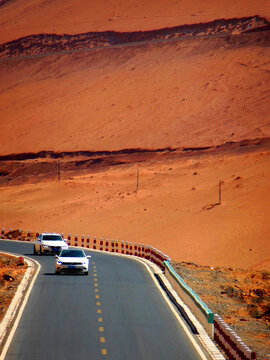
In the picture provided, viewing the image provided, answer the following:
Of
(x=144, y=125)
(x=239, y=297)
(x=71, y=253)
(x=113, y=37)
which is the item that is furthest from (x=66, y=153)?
(x=239, y=297)

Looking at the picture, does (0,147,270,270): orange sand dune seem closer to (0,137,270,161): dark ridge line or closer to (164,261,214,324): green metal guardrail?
(0,137,270,161): dark ridge line

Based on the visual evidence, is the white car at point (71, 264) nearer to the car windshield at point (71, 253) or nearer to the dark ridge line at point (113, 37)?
the car windshield at point (71, 253)

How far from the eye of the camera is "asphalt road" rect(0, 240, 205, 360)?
16266 mm

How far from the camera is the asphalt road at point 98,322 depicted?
53.4 feet

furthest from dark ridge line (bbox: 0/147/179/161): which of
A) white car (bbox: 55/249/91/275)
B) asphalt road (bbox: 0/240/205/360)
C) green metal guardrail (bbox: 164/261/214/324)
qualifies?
green metal guardrail (bbox: 164/261/214/324)

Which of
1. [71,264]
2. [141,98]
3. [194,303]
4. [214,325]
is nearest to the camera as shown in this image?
[214,325]

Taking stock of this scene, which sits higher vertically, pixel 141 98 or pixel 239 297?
pixel 141 98

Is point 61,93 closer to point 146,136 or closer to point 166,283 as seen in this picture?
point 146,136

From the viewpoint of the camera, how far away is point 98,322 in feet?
65.7

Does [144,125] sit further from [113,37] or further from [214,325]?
[214,325]

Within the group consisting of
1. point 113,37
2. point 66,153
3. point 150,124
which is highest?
point 113,37

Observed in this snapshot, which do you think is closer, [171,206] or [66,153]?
[171,206]

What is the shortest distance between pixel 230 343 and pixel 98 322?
5384 mm

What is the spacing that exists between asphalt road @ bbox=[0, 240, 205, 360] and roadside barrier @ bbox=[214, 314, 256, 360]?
76cm
